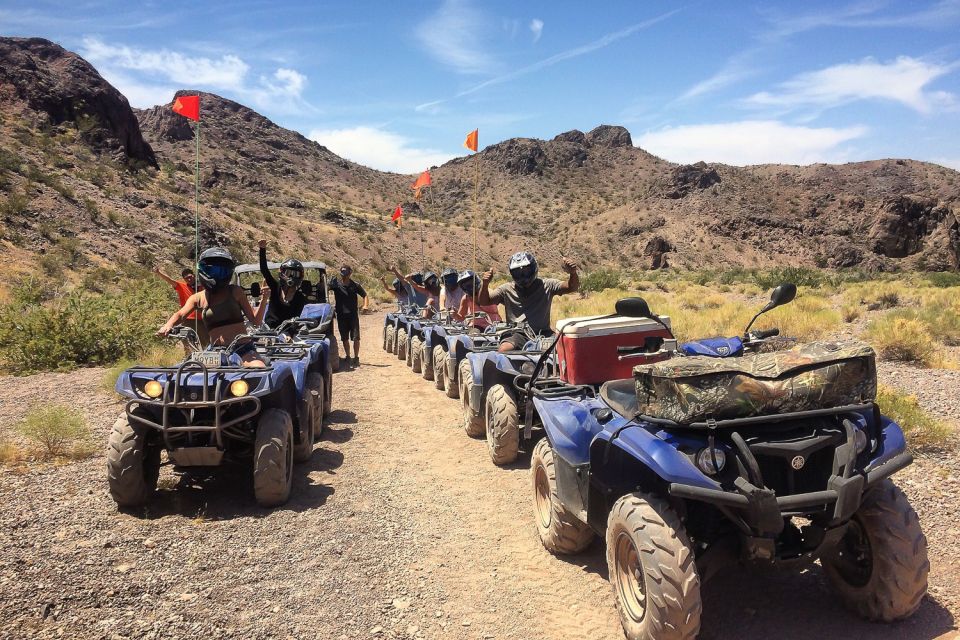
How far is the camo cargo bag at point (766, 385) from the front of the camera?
9.30ft

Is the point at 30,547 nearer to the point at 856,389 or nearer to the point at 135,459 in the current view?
the point at 135,459

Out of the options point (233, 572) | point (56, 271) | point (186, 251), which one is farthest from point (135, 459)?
point (186, 251)

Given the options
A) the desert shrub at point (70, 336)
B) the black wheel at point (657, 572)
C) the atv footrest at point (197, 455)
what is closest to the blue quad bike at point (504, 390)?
the black wheel at point (657, 572)

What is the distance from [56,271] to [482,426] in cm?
1924

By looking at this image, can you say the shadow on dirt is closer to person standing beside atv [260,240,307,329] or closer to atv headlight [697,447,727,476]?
atv headlight [697,447,727,476]

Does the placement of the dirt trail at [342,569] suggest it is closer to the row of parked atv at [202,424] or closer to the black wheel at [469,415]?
the row of parked atv at [202,424]

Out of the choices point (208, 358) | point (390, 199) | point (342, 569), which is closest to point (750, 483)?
point (342, 569)

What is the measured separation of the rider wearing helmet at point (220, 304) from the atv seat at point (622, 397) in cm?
338

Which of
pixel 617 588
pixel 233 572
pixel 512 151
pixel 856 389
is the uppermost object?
pixel 512 151

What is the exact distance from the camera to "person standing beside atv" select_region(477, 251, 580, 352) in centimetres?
699

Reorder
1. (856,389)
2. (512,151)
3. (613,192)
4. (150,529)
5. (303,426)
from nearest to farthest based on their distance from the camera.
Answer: (856,389) < (150,529) < (303,426) < (613,192) < (512,151)

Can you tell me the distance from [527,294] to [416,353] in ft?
14.7

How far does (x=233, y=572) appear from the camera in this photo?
3.97 metres

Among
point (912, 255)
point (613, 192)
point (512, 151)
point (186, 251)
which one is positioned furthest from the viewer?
point (512, 151)
